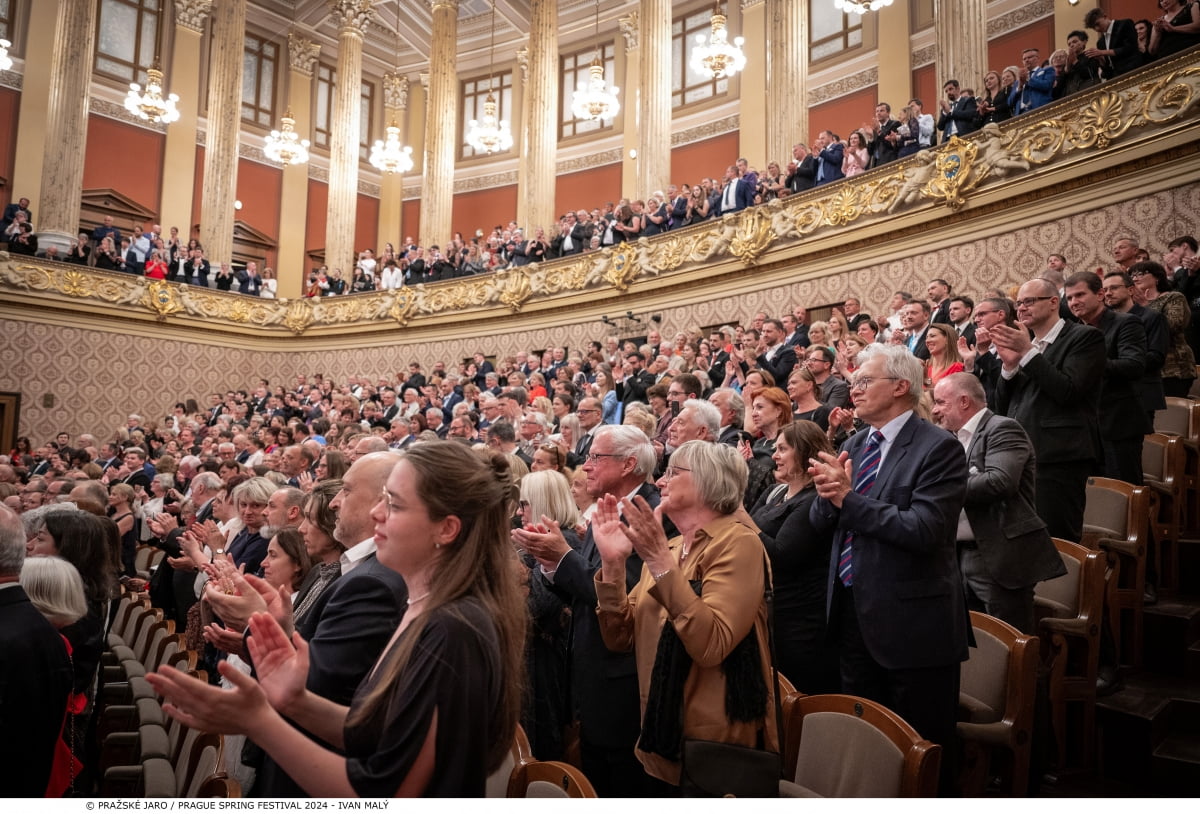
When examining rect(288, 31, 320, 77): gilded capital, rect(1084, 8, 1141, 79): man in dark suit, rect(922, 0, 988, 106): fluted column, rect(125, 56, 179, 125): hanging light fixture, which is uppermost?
rect(288, 31, 320, 77): gilded capital

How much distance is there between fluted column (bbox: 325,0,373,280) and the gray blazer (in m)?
16.8

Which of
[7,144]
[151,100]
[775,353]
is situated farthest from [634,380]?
[7,144]

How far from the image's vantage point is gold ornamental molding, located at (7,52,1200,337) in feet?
23.0

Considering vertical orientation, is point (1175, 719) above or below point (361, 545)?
below

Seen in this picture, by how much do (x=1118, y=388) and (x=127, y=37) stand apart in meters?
21.2

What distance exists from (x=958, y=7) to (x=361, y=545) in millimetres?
10403

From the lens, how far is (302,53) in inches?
794

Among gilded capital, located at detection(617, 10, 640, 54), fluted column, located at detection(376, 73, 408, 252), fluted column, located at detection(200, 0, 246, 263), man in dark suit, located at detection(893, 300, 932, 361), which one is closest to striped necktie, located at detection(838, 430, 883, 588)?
man in dark suit, located at detection(893, 300, 932, 361)

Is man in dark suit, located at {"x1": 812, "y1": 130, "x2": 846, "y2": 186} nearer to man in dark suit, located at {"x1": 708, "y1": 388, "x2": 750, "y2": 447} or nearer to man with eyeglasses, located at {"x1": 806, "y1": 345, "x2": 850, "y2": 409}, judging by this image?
man with eyeglasses, located at {"x1": 806, "y1": 345, "x2": 850, "y2": 409}

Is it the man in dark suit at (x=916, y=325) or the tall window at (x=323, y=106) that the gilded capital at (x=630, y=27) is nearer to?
the tall window at (x=323, y=106)

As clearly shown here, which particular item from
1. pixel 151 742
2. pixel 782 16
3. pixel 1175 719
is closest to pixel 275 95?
pixel 782 16

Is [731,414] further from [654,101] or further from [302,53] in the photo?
[302,53]

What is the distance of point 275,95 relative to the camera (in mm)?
20094

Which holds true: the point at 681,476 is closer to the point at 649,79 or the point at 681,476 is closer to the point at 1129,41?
the point at 1129,41
